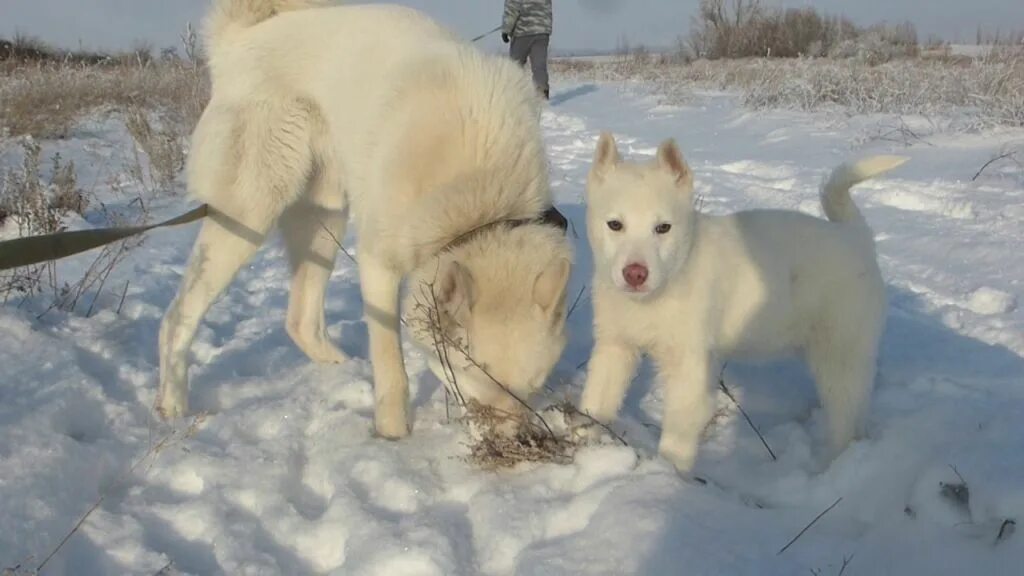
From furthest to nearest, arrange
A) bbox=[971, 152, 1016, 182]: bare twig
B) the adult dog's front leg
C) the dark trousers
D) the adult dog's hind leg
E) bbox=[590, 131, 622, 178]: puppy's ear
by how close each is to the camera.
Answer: the dark trousers → bbox=[971, 152, 1016, 182]: bare twig → the adult dog's hind leg → the adult dog's front leg → bbox=[590, 131, 622, 178]: puppy's ear

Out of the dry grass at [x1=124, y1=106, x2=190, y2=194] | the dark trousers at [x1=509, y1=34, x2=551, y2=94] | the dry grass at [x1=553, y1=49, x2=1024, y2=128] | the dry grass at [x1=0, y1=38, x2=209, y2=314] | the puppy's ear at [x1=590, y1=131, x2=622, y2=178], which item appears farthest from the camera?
the dark trousers at [x1=509, y1=34, x2=551, y2=94]

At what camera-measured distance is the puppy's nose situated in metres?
2.55

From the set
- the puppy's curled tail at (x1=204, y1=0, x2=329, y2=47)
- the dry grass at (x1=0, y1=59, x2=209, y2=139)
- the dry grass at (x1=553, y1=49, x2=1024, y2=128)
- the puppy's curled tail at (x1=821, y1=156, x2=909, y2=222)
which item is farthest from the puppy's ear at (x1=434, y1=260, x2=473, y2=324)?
the dry grass at (x1=0, y1=59, x2=209, y2=139)

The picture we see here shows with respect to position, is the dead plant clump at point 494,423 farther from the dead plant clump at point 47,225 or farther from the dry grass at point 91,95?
the dry grass at point 91,95

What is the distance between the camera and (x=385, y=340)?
3.18m

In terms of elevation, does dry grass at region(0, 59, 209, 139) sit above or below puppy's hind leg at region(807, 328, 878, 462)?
above

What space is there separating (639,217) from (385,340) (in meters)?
1.18

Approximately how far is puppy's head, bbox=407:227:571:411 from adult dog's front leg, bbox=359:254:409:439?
1.29 ft

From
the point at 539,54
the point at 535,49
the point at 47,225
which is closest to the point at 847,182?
the point at 47,225

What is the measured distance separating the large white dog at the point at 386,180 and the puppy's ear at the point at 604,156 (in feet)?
0.86

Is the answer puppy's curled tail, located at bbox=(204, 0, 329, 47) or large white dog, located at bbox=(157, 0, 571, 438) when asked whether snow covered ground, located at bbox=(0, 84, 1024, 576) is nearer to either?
large white dog, located at bbox=(157, 0, 571, 438)

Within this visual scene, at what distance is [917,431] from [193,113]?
381 inches

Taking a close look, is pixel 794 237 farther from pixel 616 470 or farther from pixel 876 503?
pixel 616 470

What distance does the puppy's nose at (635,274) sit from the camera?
255cm
